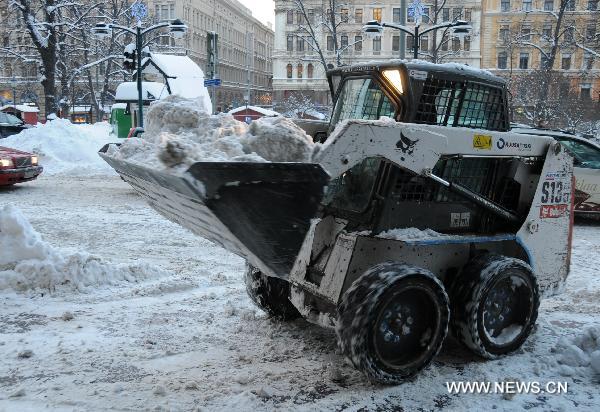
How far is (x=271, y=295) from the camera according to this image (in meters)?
5.49

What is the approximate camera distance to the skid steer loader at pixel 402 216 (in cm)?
354

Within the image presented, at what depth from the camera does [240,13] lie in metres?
118

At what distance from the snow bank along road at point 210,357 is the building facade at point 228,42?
73.1 meters

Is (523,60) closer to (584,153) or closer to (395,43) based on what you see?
(395,43)

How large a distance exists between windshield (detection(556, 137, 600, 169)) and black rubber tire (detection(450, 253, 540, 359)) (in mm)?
6946

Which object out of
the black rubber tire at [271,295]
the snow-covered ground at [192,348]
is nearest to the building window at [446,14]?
the snow-covered ground at [192,348]

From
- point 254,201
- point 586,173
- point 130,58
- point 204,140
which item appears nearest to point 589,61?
point 130,58

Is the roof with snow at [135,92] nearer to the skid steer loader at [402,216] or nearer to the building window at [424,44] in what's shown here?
the skid steer loader at [402,216]

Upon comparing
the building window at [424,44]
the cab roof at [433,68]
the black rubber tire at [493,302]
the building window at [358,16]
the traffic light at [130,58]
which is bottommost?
the black rubber tire at [493,302]

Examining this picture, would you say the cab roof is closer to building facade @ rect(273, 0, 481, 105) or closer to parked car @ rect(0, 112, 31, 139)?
parked car @ rect(0, 112, 31, 139)

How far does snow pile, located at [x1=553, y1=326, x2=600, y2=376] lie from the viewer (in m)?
4.43

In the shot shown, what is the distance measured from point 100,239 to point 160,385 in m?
5.26

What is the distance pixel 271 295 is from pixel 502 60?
74458mm

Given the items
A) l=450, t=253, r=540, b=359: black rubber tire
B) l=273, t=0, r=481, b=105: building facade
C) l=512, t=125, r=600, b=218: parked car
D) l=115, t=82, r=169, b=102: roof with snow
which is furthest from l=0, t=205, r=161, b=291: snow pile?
l=273, t=0, r=481, b=105: building facade
